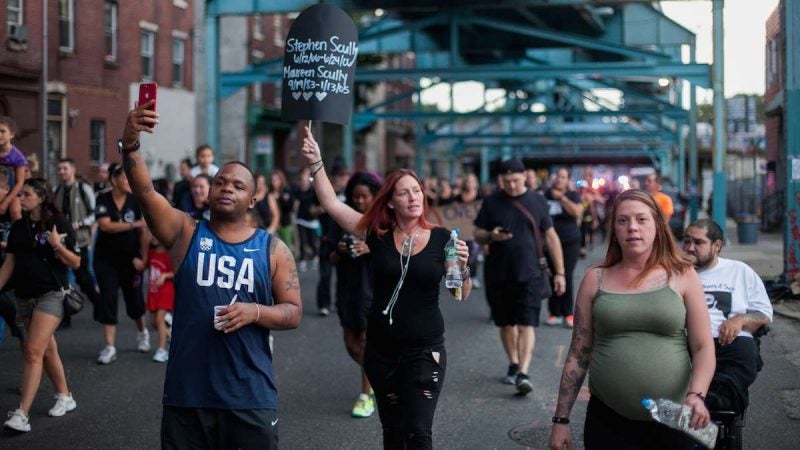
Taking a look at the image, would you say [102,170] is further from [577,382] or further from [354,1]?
[577,382]

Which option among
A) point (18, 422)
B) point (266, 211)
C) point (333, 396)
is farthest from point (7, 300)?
point (266, 211)

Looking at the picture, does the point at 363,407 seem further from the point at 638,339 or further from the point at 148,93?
the point at 148,93

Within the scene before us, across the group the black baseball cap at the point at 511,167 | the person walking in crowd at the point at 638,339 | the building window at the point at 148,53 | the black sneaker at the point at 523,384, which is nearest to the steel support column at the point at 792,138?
the black baseball cap at the point at 511,167

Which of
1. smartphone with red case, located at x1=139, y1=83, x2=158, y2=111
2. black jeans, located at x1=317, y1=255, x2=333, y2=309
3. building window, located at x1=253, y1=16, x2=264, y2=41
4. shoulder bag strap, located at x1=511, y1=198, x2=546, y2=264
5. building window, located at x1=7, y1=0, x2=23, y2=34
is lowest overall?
black jeans, located at x1=317, y1=255, x2=333, y2=309

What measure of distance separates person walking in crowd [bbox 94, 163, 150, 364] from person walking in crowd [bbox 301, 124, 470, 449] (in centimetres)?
490

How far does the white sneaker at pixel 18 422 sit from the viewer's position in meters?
7.20

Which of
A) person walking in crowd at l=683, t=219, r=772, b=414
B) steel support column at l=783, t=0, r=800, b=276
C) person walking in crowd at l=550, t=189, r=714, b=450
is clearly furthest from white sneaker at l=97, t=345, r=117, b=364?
steel support column at l=783, t=0, r=800, b=276

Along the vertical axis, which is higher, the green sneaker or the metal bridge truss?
the metal bridge truss

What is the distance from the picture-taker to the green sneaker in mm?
7906

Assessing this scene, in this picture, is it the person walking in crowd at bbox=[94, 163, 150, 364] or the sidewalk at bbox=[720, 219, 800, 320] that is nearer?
the person walking in crowd at bbox=[94, 163, 150, 364]

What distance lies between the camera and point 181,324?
4.50 m

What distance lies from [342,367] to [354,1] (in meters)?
13.7

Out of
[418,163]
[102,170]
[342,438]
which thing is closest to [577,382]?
[342,438]

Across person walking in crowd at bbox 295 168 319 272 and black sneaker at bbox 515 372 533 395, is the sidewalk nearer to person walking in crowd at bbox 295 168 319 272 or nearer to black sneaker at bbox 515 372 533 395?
black sneaker at bbox 515 372 533 395
